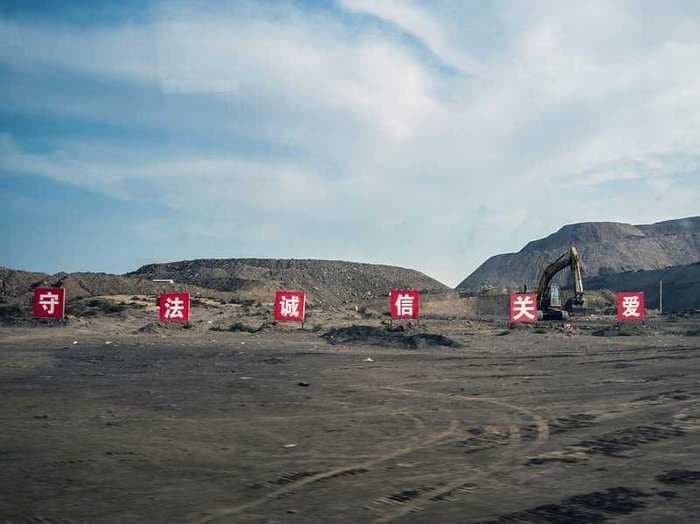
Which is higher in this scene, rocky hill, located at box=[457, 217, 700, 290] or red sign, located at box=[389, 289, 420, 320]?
rocky hill, located at box=[457, 217, 700, 290]

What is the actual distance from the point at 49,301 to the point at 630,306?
31.3 metres

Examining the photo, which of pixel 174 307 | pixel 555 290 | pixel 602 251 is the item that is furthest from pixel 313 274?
pixel 602 251

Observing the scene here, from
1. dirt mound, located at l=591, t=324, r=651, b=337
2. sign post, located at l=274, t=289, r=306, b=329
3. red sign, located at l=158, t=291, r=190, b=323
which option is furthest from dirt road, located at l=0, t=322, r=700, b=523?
red sign, located at l=158, t=291, r=190, b=323

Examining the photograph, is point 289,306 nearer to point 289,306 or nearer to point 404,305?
point 289,306

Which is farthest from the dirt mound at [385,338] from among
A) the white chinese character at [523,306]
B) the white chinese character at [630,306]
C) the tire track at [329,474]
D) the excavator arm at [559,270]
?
the tire track at [329,474]

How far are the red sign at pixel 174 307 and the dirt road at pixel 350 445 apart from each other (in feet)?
65.7

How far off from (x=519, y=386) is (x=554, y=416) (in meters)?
4.44

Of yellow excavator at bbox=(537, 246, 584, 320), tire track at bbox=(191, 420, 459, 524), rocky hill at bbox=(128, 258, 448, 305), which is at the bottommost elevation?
tire track at bbox=(191, 420, 459, 524)

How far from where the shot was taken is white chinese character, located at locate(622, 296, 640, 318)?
3928cm

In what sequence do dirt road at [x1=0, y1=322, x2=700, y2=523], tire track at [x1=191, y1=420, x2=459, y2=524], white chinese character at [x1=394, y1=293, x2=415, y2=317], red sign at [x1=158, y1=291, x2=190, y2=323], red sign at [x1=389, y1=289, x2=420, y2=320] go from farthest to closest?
1. red sign at [x1=158, y1=291, x2=190, y2=323]
2. white chinese character at [x1=394, y1=293, x2=415, y2=317]
3. red sign at [x1=389, y1=289, x2=420, y2=320]
4. dirt road at [x1=0, y1=322, x2=700, y2=523]
5. tire track at [x1=191, y1=420, x2=459, y2=524]

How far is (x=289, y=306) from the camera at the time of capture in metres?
39.2

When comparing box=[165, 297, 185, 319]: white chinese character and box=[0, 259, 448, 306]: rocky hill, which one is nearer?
box=[165, 297, 185, 319]: white chinese character

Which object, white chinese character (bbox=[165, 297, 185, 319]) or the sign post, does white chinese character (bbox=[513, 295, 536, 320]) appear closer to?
the sign post

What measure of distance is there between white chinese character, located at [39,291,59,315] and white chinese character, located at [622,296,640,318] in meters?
30.5
